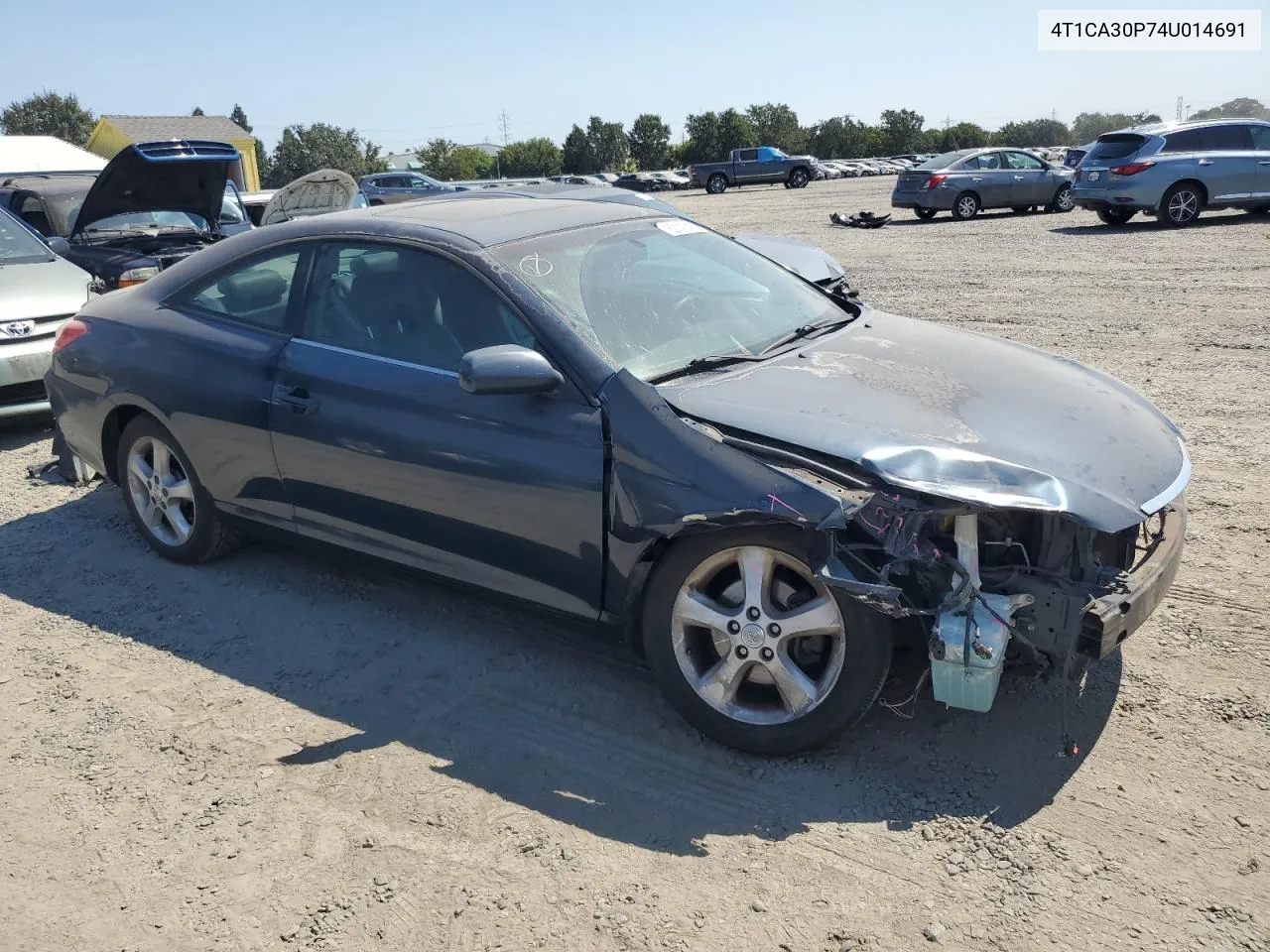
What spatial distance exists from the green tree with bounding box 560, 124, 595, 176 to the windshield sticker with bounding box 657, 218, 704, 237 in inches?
3426

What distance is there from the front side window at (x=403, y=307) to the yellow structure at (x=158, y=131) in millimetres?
49581

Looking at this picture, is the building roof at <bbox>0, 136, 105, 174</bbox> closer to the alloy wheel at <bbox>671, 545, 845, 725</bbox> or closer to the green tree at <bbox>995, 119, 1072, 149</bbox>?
the alloy wheel at <bbox>671, 545, 845, 725</bbox>

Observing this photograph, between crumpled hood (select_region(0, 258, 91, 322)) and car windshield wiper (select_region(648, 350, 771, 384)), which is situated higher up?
crumpled hood (select_region(0, 258, 91, 322))

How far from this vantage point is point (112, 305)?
4977 millimetres

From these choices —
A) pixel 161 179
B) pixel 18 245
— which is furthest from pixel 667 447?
pixel 161 179

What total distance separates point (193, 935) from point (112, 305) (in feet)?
11.0

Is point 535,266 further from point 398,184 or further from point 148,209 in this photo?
point 398,184

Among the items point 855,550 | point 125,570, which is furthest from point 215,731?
point 855,550

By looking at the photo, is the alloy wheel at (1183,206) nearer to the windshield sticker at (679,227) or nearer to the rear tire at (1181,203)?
the rear tire at (1181,203)

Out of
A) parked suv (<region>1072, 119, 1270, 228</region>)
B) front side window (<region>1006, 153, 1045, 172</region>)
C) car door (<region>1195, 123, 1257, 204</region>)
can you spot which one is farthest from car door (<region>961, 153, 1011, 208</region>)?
car door (<region>1195, 123, 1257, 204</region>)

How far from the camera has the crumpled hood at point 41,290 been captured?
700cm

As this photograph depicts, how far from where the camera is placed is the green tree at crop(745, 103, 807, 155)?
86938mm

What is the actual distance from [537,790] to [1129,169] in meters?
16.3

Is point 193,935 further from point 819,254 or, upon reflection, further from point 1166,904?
point 819,254
